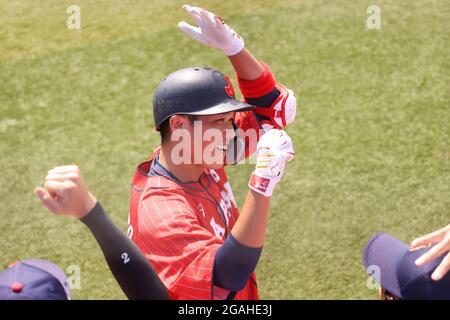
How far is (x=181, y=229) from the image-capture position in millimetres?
3289

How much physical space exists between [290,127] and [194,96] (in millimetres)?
3938

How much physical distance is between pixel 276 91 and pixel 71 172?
5.05 ft

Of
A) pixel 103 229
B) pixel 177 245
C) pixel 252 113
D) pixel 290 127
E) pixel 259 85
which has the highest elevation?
pixel 259 85

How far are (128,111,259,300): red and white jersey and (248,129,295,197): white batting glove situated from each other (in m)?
0.38

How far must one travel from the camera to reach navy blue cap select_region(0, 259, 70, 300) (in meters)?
2.79

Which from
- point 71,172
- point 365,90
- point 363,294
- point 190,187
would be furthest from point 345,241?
point 71,172

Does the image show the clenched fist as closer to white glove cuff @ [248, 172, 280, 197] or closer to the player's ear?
white glove cuff @ [248, 172, 280, 197]

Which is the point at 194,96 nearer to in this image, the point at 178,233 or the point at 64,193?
the point at 178,233

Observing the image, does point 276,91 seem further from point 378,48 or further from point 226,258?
point 378,48

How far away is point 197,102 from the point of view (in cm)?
352

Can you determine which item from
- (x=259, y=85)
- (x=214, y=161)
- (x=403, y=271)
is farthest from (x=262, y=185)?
(x=259, y=85)

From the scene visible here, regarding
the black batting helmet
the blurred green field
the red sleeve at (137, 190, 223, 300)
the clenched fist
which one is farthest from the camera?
the blurred green field

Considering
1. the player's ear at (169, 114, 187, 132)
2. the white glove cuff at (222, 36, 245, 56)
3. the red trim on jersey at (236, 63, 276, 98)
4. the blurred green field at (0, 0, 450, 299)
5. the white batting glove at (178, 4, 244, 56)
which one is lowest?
the blurred green field at (0, 0, 450, 299)

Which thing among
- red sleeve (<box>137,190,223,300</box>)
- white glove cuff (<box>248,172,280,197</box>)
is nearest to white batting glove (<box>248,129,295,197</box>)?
white glove cuff (<box>248,172,280,197</box>)
